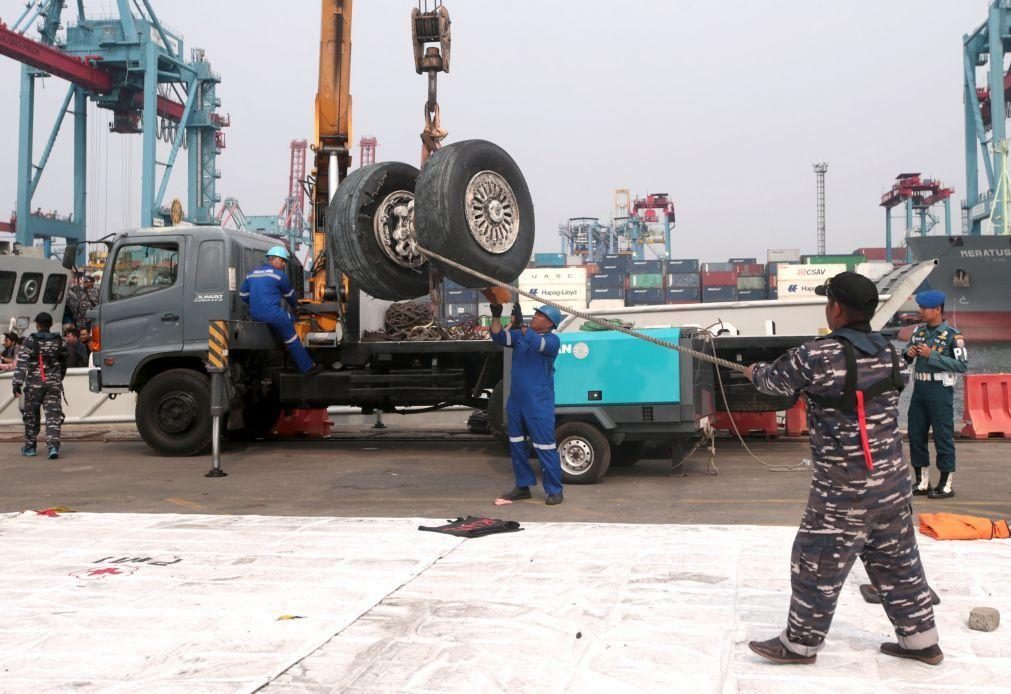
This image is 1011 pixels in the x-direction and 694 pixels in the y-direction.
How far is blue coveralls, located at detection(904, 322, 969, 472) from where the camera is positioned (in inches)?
296

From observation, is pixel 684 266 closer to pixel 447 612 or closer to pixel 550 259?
pixel 550 259

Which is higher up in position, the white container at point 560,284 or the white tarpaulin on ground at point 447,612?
the white container at point 560,284

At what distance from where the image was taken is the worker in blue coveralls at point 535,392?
7438mm

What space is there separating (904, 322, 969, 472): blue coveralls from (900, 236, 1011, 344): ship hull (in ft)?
136

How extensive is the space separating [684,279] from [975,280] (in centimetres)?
1980

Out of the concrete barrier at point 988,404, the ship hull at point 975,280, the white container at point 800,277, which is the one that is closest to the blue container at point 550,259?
the white container at point 800,277

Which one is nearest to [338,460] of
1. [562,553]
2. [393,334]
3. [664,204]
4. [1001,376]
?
[393,334]

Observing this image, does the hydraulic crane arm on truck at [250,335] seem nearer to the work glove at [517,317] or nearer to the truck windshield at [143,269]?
the truck windshield at [143,269]

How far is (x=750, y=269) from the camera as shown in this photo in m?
Result: 61.3

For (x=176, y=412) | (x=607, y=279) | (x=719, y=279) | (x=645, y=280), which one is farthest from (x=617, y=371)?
(x=607, y=279)

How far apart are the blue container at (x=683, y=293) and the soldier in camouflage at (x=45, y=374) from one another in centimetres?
5316

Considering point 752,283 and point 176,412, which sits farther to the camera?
point 752,283

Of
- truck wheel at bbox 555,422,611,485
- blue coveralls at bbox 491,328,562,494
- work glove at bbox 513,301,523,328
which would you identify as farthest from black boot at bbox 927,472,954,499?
work glove at bbox 513,301,523,328

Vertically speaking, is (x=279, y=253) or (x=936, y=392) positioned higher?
(x=279, y=253)
